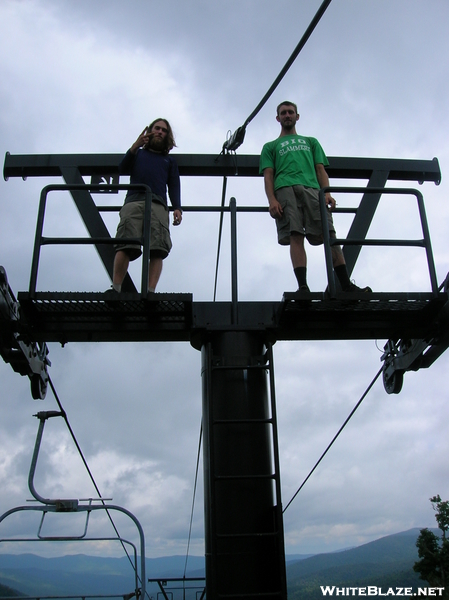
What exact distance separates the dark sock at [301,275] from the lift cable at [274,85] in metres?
1.73

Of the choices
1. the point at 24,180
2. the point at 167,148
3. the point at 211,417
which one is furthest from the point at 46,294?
the point at 24,180

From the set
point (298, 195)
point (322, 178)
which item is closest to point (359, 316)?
point (298, 195)

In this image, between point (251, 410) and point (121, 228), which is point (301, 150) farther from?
point (251, 410)

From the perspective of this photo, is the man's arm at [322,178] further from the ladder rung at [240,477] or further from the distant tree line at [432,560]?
the distant tree line at [432,560]

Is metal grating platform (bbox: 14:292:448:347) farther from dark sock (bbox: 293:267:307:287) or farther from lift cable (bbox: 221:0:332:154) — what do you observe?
lift cable (bbox: 221:0:332:154)

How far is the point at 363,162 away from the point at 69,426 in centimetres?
437

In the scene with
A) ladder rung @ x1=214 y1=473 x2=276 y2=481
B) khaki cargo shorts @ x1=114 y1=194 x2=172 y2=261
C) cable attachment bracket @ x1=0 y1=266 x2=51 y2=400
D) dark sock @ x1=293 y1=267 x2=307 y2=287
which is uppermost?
khaki cargo shorts @ x1=114 y1=194 x2=172 y2=261

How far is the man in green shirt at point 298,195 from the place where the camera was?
482 cm

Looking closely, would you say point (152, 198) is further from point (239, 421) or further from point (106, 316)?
point (239, 421)

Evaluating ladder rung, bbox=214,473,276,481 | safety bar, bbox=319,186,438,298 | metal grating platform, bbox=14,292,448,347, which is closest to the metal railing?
safety bar, bbox=319,186,438,298

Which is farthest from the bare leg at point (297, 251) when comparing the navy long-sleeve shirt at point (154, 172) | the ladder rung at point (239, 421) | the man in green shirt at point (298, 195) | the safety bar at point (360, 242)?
the ladder rung at point (239, 421)

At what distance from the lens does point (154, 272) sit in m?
4.87

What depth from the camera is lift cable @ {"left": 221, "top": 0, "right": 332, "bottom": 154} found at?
163 inches

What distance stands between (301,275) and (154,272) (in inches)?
50.5
